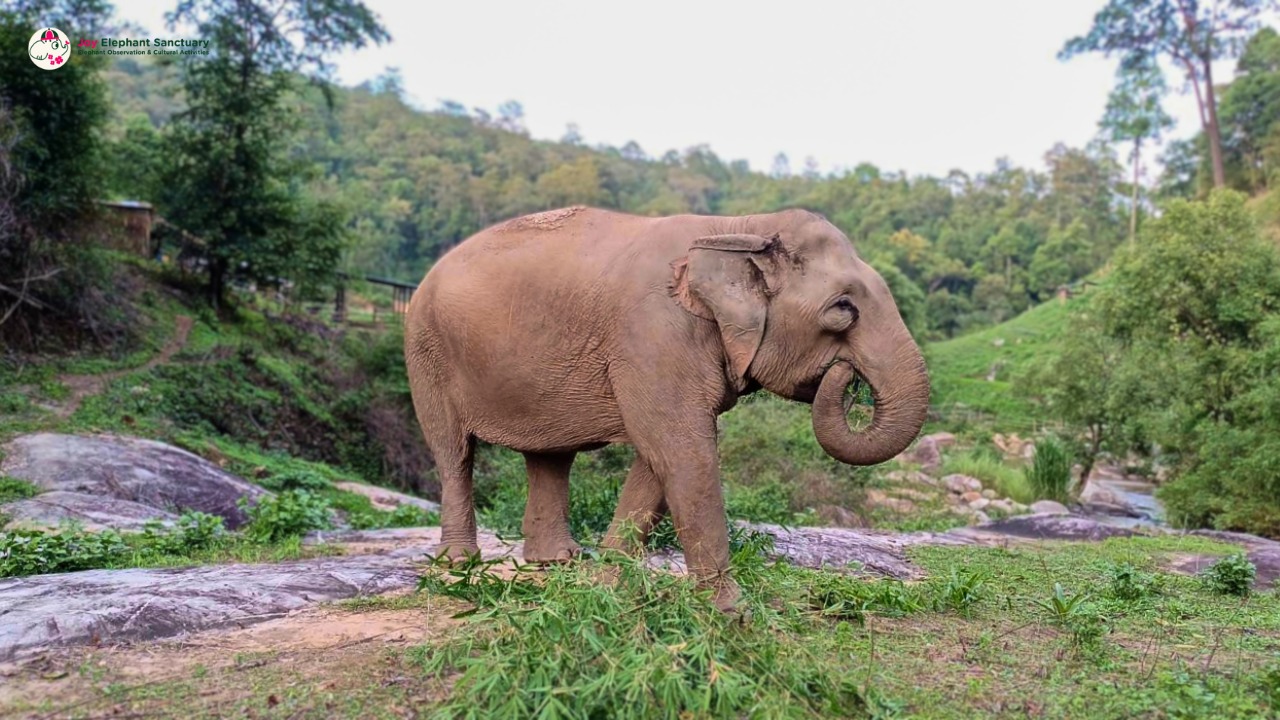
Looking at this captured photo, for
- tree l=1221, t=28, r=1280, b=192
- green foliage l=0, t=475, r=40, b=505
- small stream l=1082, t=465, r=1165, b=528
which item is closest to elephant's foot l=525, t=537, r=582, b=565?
green foliage l=0, t=475, r=40, b=505

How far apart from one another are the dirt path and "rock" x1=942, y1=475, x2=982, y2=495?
15365 mm

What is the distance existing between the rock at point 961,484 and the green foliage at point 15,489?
15332mm

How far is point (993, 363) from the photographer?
41500 mm

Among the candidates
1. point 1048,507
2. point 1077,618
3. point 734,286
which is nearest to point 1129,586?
point 1077,618

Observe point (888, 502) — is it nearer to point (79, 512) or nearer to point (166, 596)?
point (79, 512)

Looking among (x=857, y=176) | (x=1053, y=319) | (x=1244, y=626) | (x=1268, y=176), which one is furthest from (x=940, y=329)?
(x=1244, y=626)

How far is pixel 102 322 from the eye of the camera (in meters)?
16.0

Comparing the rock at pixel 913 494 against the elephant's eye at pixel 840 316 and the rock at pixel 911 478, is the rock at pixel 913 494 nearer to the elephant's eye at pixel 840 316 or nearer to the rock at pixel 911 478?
the rock at pixel 911 478

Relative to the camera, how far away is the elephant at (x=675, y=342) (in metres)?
4.25

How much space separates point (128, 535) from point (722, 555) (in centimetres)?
495

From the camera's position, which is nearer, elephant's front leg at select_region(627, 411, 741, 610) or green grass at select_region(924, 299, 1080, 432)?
elephant's front leg at select_region(627, 411, 741, 610)

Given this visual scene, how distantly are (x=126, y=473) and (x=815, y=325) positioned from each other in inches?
345

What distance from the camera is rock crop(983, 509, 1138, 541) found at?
936cm

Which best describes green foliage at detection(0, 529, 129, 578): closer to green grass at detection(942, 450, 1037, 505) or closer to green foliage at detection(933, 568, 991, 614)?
green foliage at detection(933, 568, 991, 614)
